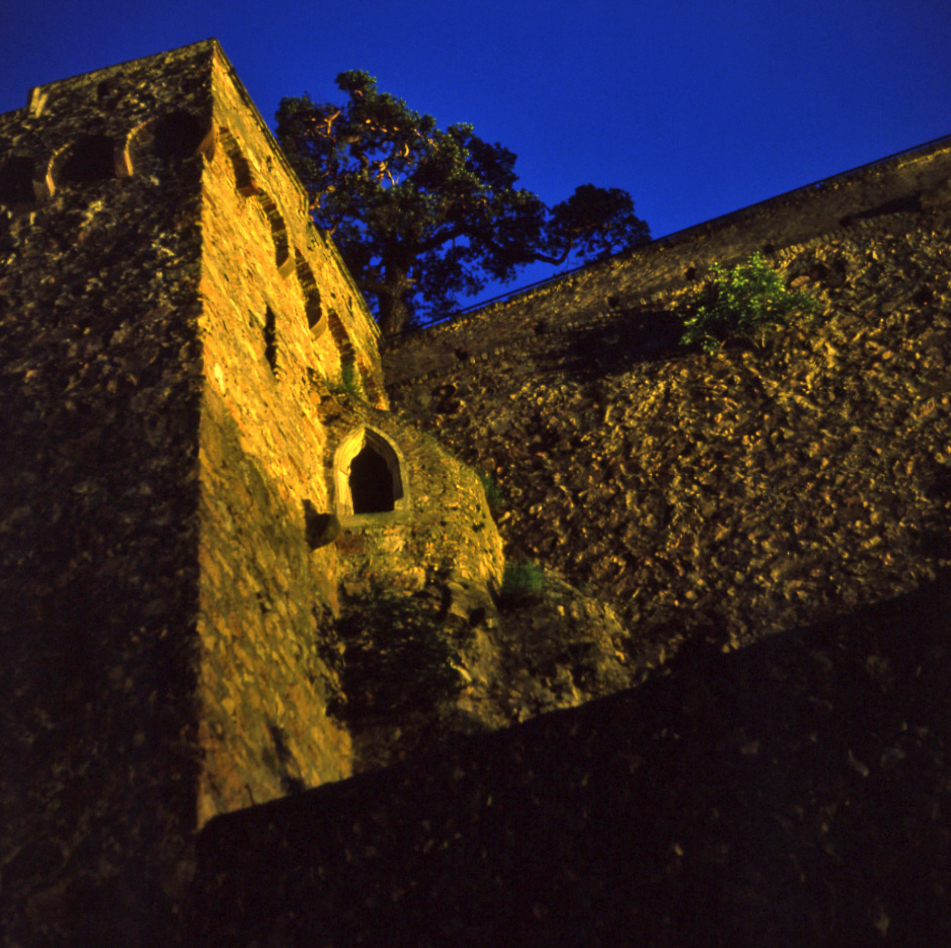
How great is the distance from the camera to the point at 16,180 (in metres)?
7.94

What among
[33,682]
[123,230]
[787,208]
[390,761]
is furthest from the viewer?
[787,208]

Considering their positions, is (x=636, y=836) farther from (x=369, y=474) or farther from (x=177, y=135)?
(x=177, y=135)

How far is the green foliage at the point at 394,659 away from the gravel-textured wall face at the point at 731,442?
5.68 ft

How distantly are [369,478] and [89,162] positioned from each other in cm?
406

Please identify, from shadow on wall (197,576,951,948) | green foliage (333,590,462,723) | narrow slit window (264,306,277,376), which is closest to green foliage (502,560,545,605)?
green foliage (333,590,462,723)

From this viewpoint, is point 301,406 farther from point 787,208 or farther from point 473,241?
point 473,241

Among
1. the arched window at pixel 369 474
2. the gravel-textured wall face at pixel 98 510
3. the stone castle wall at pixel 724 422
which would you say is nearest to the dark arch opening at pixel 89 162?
the gravel-textured wall face at pixel 98 510

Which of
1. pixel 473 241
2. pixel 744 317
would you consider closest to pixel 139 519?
pixel 744 317

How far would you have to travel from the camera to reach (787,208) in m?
11.3

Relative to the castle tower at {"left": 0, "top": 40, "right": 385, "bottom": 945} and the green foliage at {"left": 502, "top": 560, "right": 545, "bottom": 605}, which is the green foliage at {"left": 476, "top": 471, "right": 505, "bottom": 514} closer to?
the green foliage at {"left": 502, "top": 560, "right": 545, "bottom": 605}

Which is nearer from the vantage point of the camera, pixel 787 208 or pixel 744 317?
pixel 744 317

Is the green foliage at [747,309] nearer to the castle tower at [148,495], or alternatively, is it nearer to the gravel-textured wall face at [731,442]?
the gravel-textured wall face at [731,442]

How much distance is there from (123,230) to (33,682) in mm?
4137

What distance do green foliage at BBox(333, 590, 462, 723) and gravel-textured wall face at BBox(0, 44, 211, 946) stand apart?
1.90 metres
